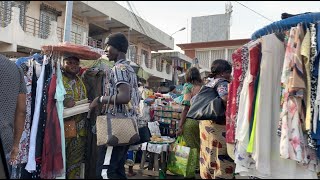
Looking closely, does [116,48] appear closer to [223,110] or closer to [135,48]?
[223,110]

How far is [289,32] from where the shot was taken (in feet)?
8.54

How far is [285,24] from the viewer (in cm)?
271

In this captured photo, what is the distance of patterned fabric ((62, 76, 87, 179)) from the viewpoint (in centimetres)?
339

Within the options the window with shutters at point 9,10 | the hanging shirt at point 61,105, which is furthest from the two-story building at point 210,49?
the hanging shirt at point 61,105

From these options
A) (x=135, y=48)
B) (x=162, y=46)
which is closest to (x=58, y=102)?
(x=135, y=48)

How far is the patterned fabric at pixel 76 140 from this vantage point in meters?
3.39

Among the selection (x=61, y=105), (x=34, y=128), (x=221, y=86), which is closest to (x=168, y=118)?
(x=221, y=86)

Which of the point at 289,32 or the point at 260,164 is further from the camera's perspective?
the point at 289,32

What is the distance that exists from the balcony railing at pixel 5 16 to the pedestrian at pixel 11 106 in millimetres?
9879

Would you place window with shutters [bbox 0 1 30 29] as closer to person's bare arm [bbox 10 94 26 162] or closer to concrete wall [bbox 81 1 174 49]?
concrete wall [bbox 81 1 174 49]

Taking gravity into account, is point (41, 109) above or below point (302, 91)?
below

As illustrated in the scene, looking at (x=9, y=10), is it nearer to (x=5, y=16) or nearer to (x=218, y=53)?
(x=5, y=16)

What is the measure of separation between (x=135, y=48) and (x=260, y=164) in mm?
17908

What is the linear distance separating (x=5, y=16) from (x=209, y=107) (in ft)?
35.6
